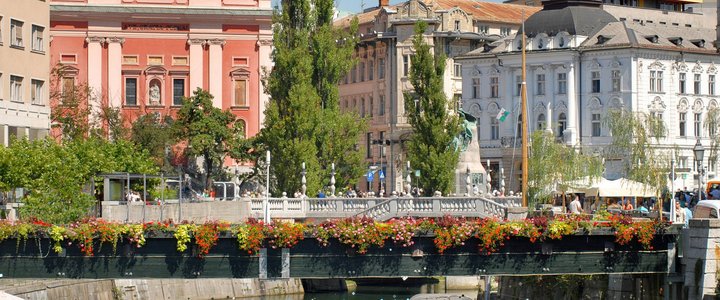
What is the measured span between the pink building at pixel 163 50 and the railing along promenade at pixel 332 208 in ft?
92.7

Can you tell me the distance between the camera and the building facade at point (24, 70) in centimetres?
7338

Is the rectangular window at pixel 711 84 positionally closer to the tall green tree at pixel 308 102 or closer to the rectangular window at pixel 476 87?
the rectangular window at pixel 476 87

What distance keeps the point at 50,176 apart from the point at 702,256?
27730 millimetres

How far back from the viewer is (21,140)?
70.1m

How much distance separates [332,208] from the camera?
77.2 metres

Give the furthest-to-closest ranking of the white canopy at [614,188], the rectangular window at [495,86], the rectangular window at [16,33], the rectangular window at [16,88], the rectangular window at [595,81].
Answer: the rectangular window at [495,86]
the rectangular window at [595,81]
the white canopy at [614,188]
the rectangular window at [16,88]
the rectangular window at [16,33]

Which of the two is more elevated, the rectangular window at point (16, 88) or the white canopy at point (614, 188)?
the rectangular window at point (16, 88)

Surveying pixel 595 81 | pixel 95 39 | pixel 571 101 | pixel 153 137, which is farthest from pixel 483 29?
pixel 153 137

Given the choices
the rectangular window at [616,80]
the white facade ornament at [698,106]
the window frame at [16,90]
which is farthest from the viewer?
the white facade ornament at [698,106]

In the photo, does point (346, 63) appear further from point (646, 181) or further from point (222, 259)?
point (222, 259)

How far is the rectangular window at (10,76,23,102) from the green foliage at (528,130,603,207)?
2886 cm

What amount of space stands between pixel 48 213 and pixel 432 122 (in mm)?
28625

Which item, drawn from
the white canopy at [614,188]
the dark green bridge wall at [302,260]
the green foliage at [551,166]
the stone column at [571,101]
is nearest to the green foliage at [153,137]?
the green foliage at [551,166]

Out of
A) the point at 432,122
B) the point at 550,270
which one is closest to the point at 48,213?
the point at 550,270
